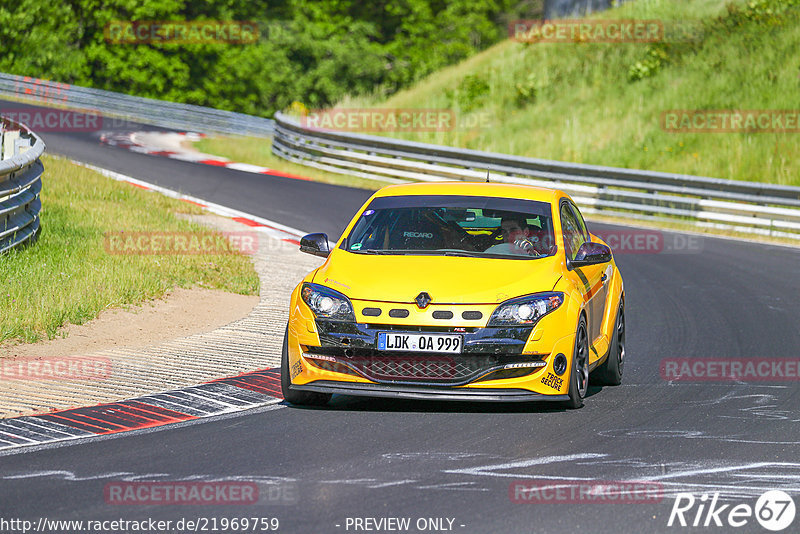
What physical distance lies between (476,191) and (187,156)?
78.8ft

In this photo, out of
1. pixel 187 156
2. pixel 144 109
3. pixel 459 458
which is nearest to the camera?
pixel 459 458

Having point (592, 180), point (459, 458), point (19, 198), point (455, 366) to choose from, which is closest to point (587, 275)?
point (455, 366)

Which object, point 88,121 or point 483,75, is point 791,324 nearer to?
point 483,75

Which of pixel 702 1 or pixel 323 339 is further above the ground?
pixel 702 1

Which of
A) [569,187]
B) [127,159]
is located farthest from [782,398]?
A: [127,159]

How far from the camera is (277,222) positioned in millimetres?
20859

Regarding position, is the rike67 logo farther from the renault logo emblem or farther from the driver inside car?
the driver inside car

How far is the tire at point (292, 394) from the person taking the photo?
8500 millimetres

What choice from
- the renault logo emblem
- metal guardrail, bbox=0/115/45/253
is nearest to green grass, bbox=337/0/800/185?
metal guardrail, bbox=0/115/45/253

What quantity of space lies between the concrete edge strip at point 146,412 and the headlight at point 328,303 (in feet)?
2.93

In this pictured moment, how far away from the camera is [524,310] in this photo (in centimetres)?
816

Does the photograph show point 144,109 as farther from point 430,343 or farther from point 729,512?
point 729,512

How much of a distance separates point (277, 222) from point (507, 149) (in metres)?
13.7

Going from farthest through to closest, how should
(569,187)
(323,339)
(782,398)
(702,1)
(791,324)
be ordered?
(702,1) → (569,187) → (791,324) → (782,398) → (323,339)
